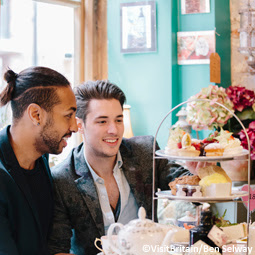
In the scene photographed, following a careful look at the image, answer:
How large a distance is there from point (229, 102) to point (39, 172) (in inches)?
63.9

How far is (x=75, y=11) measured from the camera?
395cm

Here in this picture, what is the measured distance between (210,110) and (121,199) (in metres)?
1.20

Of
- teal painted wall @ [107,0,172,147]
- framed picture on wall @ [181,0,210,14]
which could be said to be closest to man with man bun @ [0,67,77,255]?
teal painted wall @ [107,0,172,147]

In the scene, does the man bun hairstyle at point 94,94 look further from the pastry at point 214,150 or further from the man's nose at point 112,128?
the pastry at point 214,150

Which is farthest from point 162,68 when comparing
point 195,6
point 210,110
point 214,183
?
point 214,183

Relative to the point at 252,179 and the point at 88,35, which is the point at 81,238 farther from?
the point at 88,35

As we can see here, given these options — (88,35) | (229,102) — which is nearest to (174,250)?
(229,102)

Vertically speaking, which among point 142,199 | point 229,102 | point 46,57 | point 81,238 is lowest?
point 81,238

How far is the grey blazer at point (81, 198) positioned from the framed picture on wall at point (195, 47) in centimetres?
159

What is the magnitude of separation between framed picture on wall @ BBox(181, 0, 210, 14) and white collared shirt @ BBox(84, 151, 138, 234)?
1.89m

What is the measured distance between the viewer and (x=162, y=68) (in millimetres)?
3820

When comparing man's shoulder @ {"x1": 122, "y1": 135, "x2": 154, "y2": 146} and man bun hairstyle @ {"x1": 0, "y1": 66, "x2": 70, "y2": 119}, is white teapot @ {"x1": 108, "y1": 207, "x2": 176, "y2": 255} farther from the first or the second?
man's shoulder @ {"x1": 122, "y1": 135, "x2": 154, "y2": 146}

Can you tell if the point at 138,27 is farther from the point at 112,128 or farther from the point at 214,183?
the point at 214,183

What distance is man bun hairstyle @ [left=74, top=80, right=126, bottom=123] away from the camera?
2361mm
